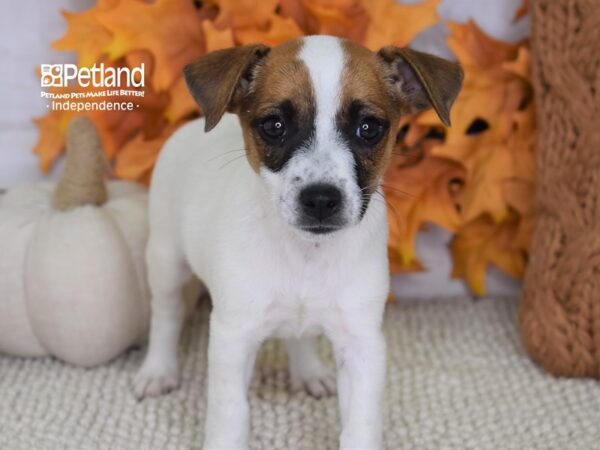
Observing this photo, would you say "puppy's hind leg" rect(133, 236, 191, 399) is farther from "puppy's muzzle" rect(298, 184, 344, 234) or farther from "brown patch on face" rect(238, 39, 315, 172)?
"puppy's muzzle" rect(298, 184, 344, 234)

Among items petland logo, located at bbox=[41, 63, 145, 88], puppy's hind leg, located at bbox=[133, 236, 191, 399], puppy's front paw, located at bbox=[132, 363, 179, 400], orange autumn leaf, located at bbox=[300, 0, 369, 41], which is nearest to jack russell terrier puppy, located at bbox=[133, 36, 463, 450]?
puppy's hind leg, located at bbox=[133, 236, 191, 399]

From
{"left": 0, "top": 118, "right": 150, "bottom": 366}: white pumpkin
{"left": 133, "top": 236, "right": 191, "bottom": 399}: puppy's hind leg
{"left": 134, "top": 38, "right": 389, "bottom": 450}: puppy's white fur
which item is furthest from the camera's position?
{"left": 0, "top": 118, "right": 150, "bottom": 366}: white pumpkin

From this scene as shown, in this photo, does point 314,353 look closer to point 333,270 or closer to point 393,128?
point 333,270

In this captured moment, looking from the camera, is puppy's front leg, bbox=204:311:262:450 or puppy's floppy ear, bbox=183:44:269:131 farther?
puppy's front leg, bbox=204:311:262:450

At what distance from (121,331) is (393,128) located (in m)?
1.27

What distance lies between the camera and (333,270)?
2.18 m

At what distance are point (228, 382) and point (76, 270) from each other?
0.86 meters

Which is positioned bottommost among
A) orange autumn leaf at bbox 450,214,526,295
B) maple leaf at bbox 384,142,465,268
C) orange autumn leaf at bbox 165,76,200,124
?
orange autumn leaf at bbox 450,214,526,295

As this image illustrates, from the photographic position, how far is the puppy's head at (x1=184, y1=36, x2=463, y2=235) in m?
1.96

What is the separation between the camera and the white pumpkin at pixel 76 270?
283 centimetres

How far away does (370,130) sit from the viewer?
2.07m

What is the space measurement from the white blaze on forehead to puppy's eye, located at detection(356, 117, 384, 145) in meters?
0.08

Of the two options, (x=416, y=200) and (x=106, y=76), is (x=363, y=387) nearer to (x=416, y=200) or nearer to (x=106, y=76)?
(x=416, y=200)

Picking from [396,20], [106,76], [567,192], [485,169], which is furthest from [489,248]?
[106,76]
